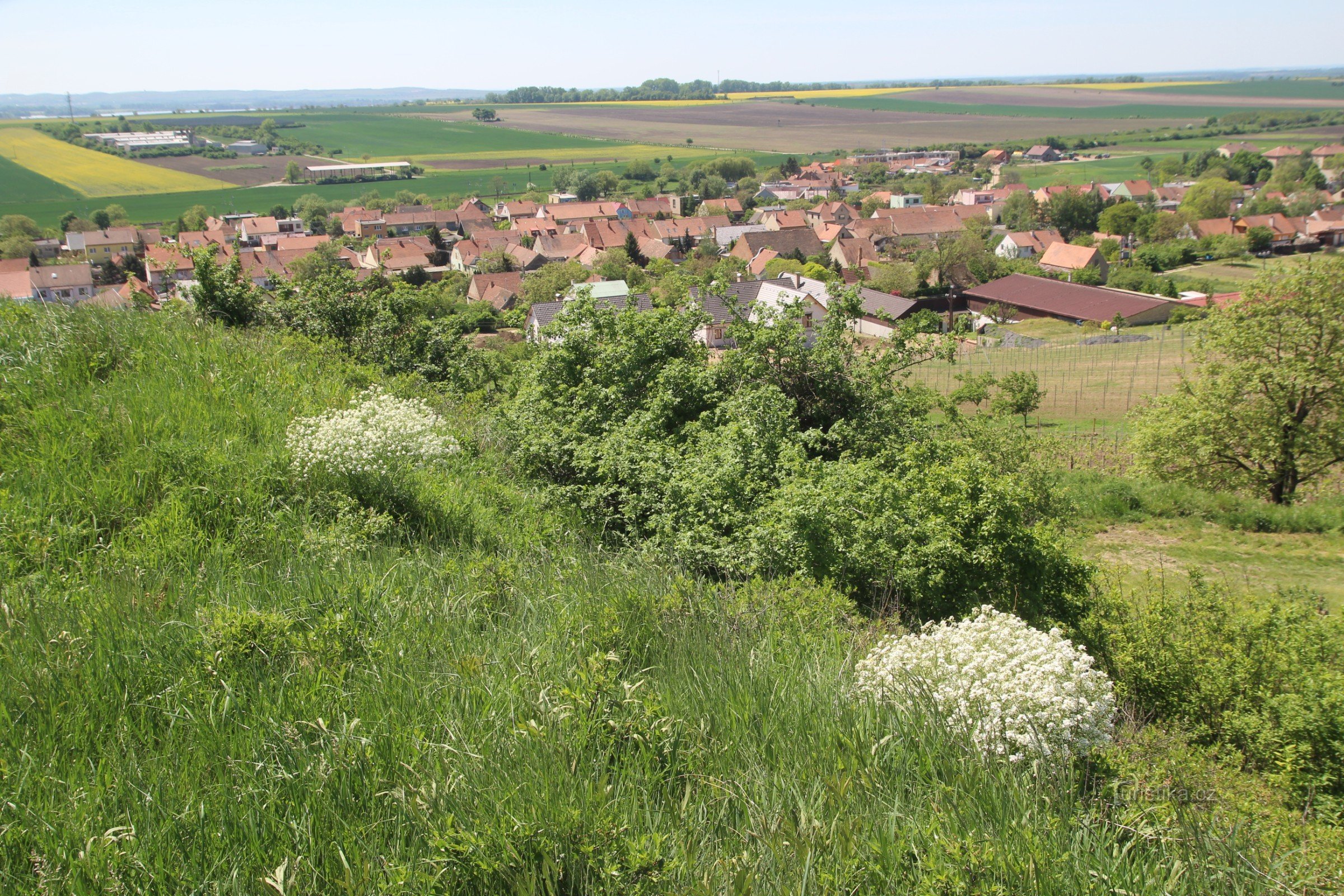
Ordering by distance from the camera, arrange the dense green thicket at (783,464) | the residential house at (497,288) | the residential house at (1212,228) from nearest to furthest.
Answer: the dense green thicket at (783,464)
the residential house at (497,288)
the residential house at (1212,228)

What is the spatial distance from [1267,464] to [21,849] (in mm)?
22882

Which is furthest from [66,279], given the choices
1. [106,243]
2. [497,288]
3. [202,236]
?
[497,288]

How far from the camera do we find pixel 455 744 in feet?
9.87

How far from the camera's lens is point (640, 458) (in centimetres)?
862

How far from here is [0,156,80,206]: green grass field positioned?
93.1 meters

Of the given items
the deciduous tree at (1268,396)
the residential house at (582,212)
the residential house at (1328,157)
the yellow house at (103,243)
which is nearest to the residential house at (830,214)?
the residential house at (582,212)

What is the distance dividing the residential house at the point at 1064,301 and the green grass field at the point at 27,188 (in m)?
97.6

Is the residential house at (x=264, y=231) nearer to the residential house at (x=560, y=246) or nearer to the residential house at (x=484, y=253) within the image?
the residential house at (x=484, y=253)

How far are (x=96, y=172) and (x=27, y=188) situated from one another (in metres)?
17.5

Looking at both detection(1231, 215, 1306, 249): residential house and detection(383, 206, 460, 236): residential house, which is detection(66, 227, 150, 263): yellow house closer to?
detection(383, 206, 460, 236): residential house

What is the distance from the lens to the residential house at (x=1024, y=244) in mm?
78375

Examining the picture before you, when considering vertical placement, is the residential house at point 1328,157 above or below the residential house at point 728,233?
above

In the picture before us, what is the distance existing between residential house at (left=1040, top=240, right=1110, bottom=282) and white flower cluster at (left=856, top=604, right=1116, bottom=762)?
234ft

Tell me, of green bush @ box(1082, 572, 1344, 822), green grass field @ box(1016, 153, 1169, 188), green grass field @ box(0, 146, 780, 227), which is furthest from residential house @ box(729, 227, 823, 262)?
green bush @ box(1082, 572, 1344, 822)
